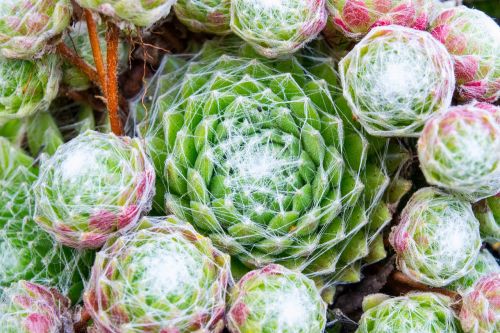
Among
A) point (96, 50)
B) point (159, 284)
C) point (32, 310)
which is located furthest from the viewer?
point (96, 50)

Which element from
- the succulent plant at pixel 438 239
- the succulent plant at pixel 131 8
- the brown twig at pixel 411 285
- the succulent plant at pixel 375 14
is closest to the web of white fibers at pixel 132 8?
the succulent plant at pixel 131 8

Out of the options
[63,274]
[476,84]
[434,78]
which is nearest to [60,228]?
[63,274]

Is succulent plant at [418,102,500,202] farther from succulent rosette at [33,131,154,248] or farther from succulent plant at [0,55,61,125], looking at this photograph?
succulent plant at [0,55,61,125]

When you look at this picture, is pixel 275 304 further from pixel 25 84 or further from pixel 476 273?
pixel 25 84

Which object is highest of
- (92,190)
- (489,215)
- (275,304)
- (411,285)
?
(92,190)

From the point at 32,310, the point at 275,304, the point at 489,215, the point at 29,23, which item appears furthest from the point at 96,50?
the point at 489,215

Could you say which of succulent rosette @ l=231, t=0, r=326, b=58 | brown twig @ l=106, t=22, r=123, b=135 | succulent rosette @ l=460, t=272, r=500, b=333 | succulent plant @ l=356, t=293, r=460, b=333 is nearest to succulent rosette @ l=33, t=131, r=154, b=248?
brown twig @ l=106, t=22, r=123, b=135

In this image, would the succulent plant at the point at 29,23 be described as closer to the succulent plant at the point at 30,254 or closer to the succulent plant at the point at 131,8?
the succulent plant at the point at 131,8

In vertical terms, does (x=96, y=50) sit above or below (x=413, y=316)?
above
